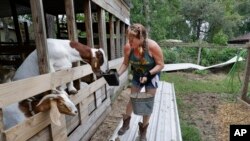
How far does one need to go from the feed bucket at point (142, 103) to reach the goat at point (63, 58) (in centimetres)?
58

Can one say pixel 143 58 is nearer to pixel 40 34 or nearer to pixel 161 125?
pixel 40 34

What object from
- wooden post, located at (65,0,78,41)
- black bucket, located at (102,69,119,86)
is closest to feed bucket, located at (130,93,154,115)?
black bucket, located at (102,69,119,86)

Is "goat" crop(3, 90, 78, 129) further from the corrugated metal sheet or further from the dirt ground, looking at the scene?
the dirt ground

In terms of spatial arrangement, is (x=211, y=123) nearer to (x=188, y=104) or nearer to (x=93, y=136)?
(x=188, y=104)

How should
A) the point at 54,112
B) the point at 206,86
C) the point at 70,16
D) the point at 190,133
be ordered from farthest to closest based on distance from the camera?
the point at 206,86 < the point at 190,133 < the point at 70,16 < the point at 54,112

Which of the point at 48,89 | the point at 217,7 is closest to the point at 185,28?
the point at 217,7

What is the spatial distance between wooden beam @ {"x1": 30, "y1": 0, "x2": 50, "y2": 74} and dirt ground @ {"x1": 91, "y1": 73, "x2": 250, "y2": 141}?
71.1 inches

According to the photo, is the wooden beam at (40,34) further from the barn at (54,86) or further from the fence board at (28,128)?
the fence board at (28,128)

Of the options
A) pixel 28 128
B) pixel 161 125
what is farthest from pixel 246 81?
pixel 28 128

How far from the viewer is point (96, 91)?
4.53 metres

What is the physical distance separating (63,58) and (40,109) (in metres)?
0.79

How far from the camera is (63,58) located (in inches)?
117

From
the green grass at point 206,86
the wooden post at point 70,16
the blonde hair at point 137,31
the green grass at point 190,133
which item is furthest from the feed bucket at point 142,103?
the green grass at point 206,86

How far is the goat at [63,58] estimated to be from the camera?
276 cm
